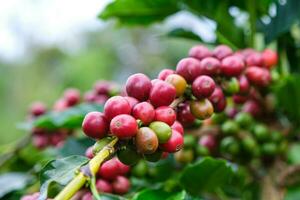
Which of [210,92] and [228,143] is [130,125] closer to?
[210,92]

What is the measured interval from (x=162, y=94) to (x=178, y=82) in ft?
0.17

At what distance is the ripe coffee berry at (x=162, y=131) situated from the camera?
0.62m

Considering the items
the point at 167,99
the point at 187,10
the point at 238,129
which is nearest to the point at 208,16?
the point at 187,10

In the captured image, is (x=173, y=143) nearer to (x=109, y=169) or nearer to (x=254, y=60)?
(x=109, y=169)

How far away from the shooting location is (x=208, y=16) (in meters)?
1.09

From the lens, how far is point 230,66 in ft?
2.68

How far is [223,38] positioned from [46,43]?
44.4ft

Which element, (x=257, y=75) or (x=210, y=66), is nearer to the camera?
(x=210, y=66)

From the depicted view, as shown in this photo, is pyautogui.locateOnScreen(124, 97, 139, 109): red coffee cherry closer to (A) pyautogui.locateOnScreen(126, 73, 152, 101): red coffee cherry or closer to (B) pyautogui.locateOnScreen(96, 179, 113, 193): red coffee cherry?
(A) pyautogui.locateOnScreen(126, 73, 152, 101): red coffee cherry

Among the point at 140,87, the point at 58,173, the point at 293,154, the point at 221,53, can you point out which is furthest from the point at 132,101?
the point at 293,154

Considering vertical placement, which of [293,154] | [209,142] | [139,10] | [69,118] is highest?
[139,10]

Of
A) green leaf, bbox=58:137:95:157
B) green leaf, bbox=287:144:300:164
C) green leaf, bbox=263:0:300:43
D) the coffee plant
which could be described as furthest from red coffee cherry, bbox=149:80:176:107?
green leaf, bbox=287:144:300:164

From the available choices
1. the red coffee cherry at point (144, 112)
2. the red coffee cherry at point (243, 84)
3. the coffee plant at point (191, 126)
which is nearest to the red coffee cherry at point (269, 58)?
the coffee plant at point (191, 126)

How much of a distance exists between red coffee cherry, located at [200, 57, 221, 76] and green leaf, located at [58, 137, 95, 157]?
0.30 metres
